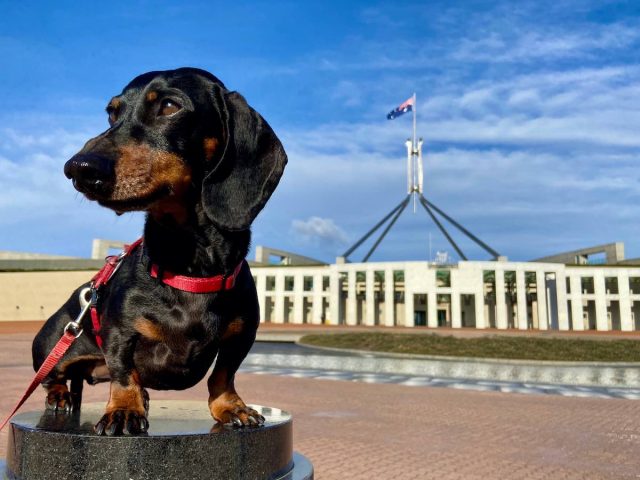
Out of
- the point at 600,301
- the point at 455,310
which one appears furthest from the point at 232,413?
the point at 600,301

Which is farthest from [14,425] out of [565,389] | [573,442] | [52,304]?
[52,304]

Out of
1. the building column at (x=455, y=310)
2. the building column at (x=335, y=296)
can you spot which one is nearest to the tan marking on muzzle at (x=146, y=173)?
the building column at (x=455, y=310)

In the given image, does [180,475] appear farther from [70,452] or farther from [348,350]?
[348,350]

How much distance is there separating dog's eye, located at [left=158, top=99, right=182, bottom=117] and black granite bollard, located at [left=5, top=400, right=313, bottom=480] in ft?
3.53

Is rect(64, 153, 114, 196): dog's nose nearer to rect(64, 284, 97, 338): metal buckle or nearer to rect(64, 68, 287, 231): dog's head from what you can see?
rect(64, 68, 287, 231): dog's head

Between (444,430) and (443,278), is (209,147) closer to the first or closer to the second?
(444,430)

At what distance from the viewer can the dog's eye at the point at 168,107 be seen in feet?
5.92

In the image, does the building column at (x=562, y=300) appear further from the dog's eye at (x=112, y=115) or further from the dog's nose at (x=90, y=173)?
the dog's nose at (x=90, y=173)

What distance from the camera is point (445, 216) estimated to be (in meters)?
56.1

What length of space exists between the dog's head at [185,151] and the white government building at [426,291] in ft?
133

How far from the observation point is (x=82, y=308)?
7.14 ft

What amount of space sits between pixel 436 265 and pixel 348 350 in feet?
84.2

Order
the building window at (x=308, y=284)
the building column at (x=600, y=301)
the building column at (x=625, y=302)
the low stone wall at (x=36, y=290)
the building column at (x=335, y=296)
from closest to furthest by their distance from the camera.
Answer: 1. the building column at (x=625, y=302)
2. the building column at (x=600, y=301)
3. the low stone wall at (x=36, y=290)
4. the building column at (x=335, y=296)
5. the building window at (x=308, y=284)

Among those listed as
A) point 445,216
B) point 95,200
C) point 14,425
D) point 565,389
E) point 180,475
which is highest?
point 445,216
